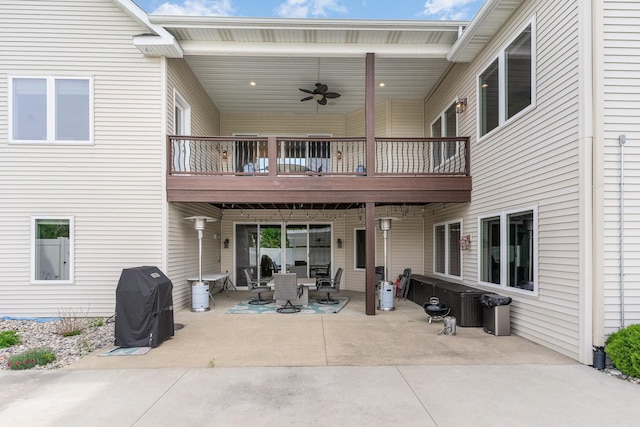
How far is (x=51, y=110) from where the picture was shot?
22.6 ft

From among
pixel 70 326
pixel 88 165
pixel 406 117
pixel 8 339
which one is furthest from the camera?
pixel 406 117

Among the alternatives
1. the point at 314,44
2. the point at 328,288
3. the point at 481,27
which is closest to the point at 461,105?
the point at 481,27

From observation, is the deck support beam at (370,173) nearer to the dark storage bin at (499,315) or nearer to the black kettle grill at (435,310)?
the black kettle grill at (435,310)

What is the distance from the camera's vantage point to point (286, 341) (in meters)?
5.33

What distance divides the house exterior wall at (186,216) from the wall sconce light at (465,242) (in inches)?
239

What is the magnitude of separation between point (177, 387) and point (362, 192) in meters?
4.79

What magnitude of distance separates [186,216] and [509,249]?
670 centimetres

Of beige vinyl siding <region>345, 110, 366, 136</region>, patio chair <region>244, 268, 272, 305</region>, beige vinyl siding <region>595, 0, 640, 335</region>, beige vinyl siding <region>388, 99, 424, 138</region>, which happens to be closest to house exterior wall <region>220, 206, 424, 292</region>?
beige vinyl siding <region>388, 99, 424, 138</region>

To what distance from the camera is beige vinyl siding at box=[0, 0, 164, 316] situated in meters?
6.88

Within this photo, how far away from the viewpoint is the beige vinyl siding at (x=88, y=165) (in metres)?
6.88

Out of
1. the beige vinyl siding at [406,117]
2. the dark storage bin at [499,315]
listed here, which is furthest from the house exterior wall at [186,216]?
the dark storage bin at [499,315]

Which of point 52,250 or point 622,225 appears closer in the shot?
point 622,225

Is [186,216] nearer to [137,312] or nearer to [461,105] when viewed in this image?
[137,312]

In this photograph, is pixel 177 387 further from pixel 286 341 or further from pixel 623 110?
pixel 623 110
